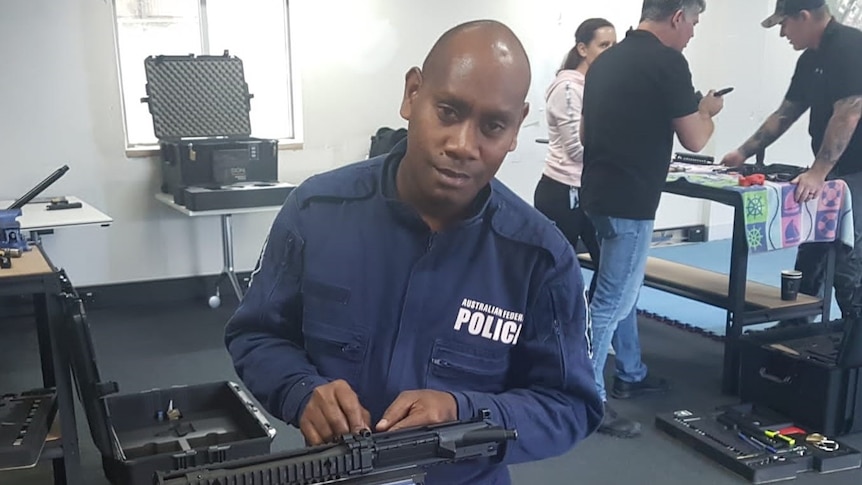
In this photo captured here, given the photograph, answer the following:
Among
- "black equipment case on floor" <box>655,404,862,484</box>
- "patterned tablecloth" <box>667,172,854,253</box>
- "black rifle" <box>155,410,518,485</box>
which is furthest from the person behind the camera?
"patterned tablecloth" <box>667,172,854,253</box>

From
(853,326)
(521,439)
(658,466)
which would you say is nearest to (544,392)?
(521,439)

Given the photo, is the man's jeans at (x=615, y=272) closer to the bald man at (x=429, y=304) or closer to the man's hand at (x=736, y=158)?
the man's hand at (x=736, y=158)

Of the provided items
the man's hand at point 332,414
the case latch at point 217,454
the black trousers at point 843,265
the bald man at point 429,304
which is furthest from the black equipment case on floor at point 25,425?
the black trousers at point 843,265

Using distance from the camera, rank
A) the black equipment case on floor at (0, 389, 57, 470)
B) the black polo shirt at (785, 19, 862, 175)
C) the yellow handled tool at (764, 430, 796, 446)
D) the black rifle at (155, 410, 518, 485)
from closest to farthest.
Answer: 1. the black rifle at (155, 410, 518, 485)
2. the black equipment case on floor at (0, 389, 57, 470)
3. the yellow handled tool at (764, 430, 796, 446)
4. the black polo shirt at (785, 19, 862, 175)

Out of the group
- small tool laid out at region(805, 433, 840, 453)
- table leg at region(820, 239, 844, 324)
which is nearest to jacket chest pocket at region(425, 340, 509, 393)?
small tool laid out at region(805, 433, 840, 453)

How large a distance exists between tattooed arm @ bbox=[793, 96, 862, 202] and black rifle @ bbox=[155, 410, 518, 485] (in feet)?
9.13

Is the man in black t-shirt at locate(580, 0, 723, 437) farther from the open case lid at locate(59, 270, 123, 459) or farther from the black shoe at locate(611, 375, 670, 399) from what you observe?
the open case lid at locate(59, 270, 123, 459)

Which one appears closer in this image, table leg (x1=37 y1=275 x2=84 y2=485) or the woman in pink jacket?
table leg (x1=37 y1=275 x2=84 y2=485)

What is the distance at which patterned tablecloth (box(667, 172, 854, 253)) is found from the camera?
309 centimetres

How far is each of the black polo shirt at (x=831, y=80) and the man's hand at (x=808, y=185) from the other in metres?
0.33

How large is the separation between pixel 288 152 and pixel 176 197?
2.86ft

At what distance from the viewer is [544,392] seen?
1.02m

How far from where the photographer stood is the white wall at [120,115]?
421 centimetres

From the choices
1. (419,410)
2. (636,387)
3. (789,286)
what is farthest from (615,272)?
(419,410)
